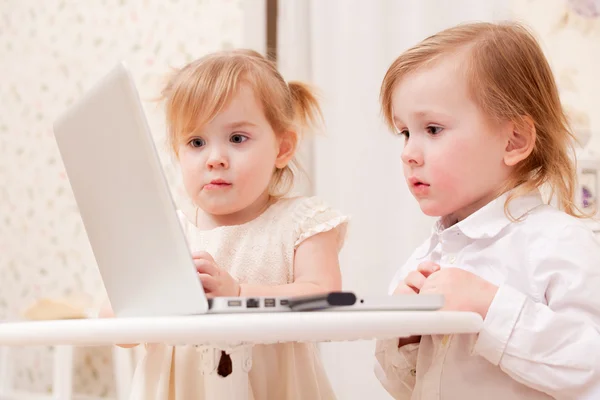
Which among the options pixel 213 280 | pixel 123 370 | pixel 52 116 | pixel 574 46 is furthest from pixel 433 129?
pixel 52 116

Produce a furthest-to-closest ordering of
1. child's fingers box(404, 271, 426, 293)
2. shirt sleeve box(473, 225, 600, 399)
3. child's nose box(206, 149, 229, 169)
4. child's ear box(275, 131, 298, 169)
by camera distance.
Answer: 1. child's ear box(275, 131, 298, 169)
2. child's nose box(206, 149, 229, 169)
3. child's fingers box(404, 271, 426, 293)
4. shirt sleeve box(473, 225, 600, 399)

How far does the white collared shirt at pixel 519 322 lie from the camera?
921mm

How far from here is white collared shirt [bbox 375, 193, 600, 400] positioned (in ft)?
3.02

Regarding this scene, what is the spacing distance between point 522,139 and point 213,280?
0.50m

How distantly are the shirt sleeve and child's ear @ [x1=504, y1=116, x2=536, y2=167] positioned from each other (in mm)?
216

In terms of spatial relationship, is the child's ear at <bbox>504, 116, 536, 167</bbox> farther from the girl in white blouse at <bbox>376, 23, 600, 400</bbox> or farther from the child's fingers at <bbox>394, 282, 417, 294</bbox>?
the child's fingers at <bbox>394, 282, 417, 294</bbox>

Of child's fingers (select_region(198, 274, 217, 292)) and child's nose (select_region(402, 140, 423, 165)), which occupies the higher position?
child's nose (select_region(402, 140, 423, 165))

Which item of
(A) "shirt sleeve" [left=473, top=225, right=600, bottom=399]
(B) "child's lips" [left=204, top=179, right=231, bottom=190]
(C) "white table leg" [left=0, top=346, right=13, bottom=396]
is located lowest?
(C) "white table leg" [left=0, top=346, right=13, bottom=396]

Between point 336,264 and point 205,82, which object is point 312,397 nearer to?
point 336,264

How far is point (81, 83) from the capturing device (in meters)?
2.88

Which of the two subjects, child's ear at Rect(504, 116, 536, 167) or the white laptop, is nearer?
the white laptop

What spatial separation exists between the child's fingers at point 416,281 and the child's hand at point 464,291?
0.06 metres

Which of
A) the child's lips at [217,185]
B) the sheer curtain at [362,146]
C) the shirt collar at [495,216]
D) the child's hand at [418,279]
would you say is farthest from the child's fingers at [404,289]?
the sheer curtain at [362,146]

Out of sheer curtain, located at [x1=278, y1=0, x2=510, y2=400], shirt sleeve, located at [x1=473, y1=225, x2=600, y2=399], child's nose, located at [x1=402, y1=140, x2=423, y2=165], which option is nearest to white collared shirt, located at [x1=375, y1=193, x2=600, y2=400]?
shirt sleeve, located at [x1=473, y1=225, x2=600, y2=399]
